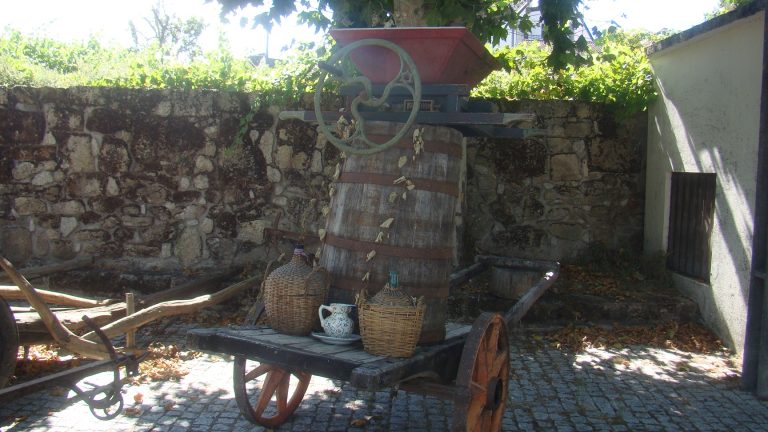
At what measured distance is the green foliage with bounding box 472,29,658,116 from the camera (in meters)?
6.91

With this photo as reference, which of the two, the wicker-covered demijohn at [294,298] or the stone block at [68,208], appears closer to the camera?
the wicker-covered demijohn at [294,298]

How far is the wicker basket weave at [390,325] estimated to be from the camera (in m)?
3.09

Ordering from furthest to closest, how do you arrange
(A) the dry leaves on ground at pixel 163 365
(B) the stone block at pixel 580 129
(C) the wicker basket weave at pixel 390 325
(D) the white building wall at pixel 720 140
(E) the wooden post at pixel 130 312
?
(B) the stone block at pixel 580 129
(D) the white building wall at pixel 720 140
(A) the dry leaves on ground at pixel 163 365
(E) the wooden post at pixel 130 312
(C) the wicker basket weave at pixel 390 325

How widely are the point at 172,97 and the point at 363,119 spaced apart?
12.1ft

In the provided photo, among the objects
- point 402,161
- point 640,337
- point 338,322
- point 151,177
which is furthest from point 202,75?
point 640,337

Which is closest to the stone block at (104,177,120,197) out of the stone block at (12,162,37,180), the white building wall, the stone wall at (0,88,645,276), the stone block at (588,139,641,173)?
the stone wall at (0,88,645,276)

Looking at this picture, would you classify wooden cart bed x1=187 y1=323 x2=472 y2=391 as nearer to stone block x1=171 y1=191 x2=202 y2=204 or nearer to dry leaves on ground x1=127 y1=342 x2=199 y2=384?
dry leaves on ground x1=127 y1=342 x2=199 y2=384

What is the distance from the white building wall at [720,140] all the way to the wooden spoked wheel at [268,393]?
3.63 meters

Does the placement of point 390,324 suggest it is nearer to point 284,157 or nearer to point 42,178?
point 284,157

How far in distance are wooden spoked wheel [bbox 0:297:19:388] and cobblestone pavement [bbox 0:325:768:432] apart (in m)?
0.20

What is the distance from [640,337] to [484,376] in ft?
10.5

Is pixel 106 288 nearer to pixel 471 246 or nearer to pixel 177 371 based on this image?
pixel 177 371

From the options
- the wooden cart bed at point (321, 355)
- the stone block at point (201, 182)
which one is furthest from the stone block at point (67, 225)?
the wooden cart bed at point (321, 355)

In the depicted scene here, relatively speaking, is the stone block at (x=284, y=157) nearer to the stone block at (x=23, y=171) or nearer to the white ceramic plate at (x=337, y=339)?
the stone block at (x=23, y=171)
